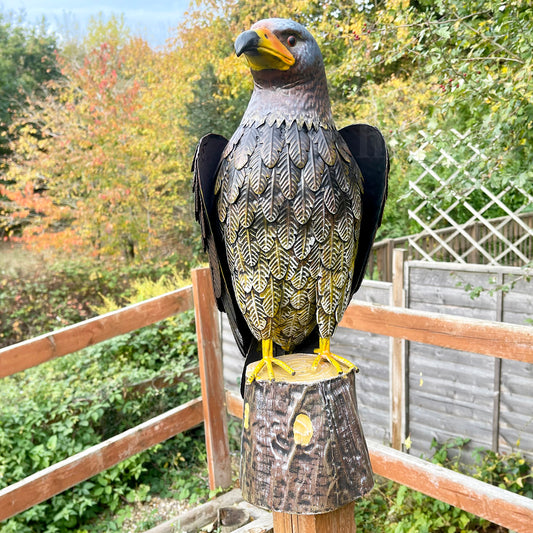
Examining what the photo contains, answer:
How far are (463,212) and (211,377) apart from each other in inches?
172

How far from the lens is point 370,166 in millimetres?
1414

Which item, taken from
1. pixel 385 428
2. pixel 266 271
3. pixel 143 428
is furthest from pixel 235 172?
pixel 385 428

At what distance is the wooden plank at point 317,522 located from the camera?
132cm

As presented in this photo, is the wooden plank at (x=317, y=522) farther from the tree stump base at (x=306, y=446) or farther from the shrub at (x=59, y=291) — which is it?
the shrub at (x=59, y=291)

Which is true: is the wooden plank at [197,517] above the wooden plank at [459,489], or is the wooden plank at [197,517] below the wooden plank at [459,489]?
below

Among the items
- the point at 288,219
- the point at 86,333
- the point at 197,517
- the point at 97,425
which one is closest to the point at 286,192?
the point at 288,219

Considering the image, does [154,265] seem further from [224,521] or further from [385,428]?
[224,521]

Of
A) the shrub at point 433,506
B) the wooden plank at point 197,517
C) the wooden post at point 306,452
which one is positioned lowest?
the shrub at point 433,506

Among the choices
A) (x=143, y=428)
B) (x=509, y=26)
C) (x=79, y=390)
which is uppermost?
(x=509, y=26)

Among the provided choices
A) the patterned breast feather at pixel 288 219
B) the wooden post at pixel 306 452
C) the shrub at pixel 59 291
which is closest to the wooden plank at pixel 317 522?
the wooden post at pixel 306 452

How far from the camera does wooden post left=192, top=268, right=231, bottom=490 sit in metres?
2.48

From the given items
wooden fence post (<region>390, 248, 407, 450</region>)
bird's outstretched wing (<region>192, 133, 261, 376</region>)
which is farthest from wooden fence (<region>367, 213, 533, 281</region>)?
bird's outstretched wing (<region>192, 133, 261, 376</region>)

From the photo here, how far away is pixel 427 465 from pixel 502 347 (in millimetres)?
499

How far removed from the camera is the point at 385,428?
3330 millimetres
